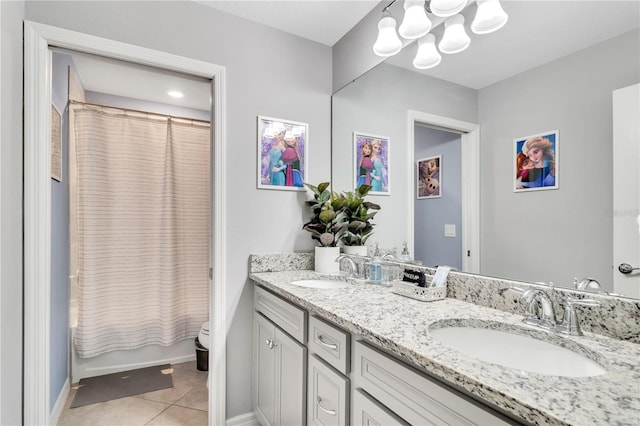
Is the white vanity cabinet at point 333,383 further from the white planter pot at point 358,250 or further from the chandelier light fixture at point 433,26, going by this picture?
the chandelier light fixture at point 433,26

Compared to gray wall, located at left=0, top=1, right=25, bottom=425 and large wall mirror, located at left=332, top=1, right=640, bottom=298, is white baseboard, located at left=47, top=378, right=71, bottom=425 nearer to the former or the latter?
gray wall, located at left=0, top=1, right=25, bottom=425

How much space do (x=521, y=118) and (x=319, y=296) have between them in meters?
1.01

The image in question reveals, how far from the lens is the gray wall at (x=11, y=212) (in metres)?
1.19

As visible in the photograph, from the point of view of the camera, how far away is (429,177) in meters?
1.55

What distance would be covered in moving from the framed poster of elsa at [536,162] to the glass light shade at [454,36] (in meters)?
0.51

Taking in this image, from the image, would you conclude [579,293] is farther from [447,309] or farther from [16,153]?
[16,153]

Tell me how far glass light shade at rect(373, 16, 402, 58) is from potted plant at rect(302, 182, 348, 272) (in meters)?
0.83

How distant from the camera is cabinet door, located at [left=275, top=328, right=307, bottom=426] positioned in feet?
4.33

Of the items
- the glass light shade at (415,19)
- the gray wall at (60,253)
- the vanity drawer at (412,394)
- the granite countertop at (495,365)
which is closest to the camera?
the granite countertop at (495,365)

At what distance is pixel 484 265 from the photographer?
1.27 metres

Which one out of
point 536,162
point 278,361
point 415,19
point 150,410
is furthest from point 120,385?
point 415,19

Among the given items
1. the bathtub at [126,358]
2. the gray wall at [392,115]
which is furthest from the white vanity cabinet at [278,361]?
the bathtub at [126,358]

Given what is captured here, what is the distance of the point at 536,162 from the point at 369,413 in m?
0.98

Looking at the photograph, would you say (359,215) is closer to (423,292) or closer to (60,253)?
(423,292)
